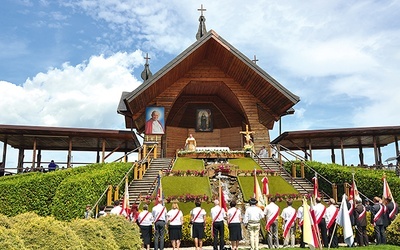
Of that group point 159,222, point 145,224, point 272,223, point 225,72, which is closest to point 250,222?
point 272,223

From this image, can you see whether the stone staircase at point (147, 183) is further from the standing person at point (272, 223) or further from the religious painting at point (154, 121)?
the standing person at point (272, 223)

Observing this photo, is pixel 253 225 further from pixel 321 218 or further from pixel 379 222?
pixel 379 222

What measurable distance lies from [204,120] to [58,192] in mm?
16862

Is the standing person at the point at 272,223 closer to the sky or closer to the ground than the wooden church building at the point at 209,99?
closer to the ground

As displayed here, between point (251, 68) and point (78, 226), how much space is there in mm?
20216

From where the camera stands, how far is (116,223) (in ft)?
29.5

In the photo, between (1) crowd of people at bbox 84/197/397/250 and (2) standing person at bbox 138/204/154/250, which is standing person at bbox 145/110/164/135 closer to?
(1) crowd of people at bbox 84/197/397/250

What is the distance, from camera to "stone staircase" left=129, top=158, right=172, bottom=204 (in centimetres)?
1738

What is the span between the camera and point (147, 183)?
61.9 ft

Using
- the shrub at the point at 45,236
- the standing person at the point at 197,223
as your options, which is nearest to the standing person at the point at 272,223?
the standing person at the point at 197,223

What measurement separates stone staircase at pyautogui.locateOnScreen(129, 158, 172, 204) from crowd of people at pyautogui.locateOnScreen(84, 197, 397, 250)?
4.60 meters

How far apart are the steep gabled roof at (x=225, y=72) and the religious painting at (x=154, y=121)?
2.35 feet

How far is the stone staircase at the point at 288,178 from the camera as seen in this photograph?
1889 cm

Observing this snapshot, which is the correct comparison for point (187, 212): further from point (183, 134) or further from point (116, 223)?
point (183, 134)
